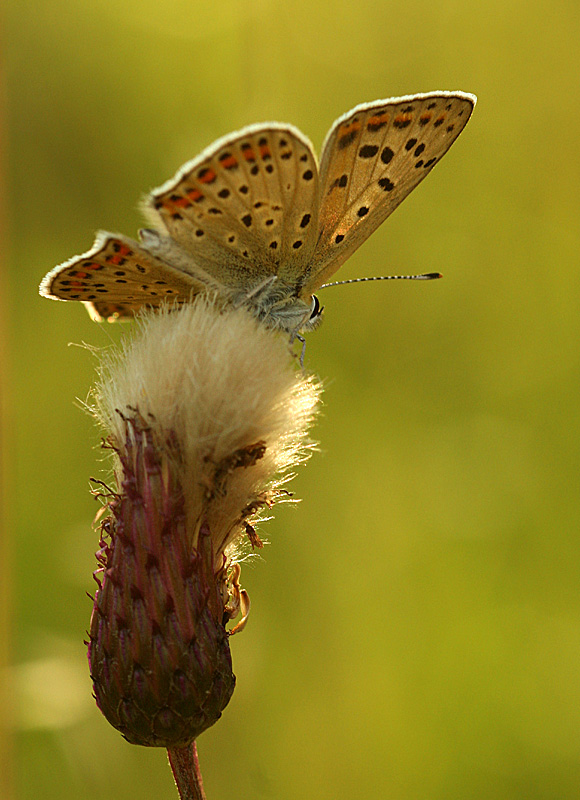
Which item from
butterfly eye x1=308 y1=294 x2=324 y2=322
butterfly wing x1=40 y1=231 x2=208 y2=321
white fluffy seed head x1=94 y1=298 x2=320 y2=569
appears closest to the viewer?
white fluffy seed head x1=94 y1=298 x2=320 y2=569

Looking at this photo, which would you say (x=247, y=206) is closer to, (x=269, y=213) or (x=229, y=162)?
(x=269, y=213)

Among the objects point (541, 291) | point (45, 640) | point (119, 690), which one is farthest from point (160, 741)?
point (541, 291)

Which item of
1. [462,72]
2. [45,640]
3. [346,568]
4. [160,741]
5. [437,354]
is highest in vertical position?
[462,72]

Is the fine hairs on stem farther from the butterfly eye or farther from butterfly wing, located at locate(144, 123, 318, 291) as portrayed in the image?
the butterfly eye

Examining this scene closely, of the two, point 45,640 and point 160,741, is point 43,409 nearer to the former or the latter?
point 45,640

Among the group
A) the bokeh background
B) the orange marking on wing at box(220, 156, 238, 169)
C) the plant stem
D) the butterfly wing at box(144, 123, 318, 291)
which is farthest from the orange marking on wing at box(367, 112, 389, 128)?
the plant stem

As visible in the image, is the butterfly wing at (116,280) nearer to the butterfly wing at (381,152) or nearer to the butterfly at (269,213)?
the butterfly at (269,213)
